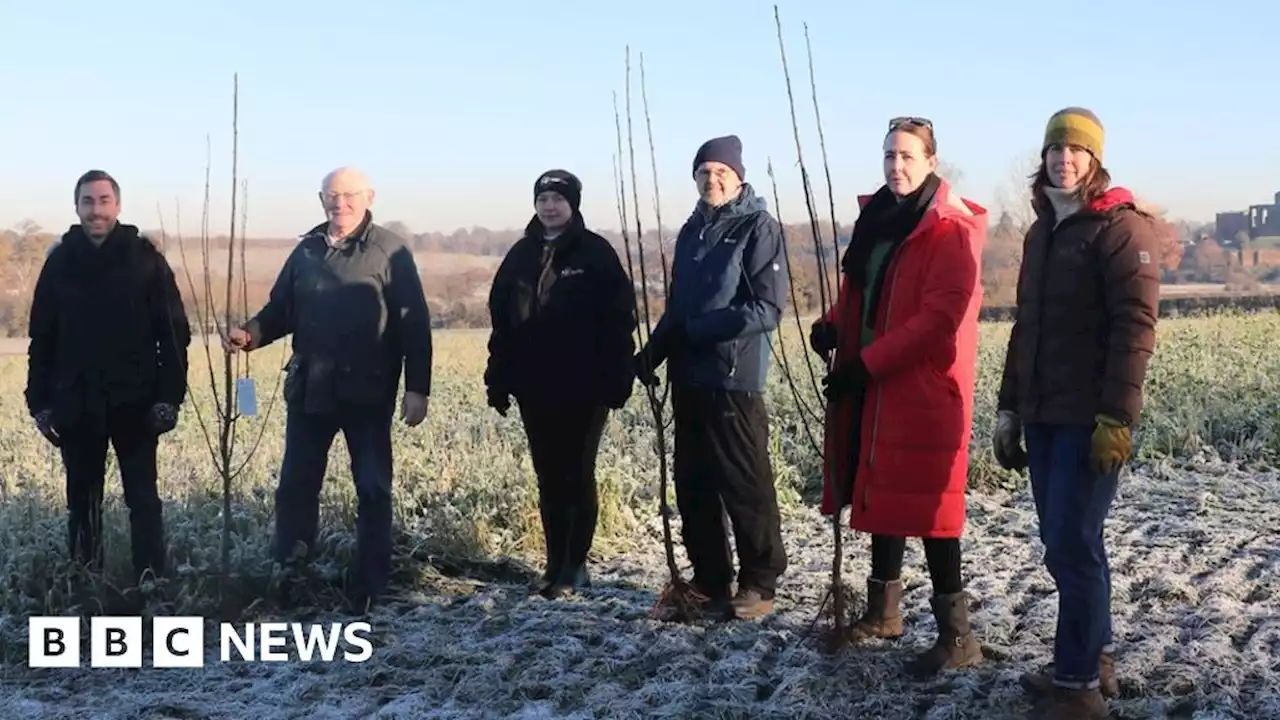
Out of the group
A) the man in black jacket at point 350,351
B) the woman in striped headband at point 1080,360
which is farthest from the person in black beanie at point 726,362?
the woman in striped headband at point 1080,360

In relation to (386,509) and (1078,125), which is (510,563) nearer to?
(386,509)

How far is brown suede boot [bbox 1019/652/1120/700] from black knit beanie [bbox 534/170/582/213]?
101 inches

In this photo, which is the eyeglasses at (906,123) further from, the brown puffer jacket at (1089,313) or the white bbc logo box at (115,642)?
the white bbc logo box at (115,642)

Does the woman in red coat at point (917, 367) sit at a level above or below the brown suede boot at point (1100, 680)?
above

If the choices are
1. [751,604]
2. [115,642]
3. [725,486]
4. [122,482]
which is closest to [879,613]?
[751,604]

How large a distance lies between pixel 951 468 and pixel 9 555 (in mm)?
3907

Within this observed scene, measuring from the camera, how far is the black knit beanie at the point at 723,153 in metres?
4.58

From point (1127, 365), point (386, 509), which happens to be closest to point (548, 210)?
point (386, 509)

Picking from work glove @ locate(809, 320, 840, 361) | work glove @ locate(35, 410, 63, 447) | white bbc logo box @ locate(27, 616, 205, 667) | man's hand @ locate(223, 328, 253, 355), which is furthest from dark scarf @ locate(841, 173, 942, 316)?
work glove @ locate(35, 410, 63, 447)

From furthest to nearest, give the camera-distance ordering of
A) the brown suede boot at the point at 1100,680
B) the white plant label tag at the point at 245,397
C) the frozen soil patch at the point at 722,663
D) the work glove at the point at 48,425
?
1. the work glove at the point at 48,425
2. the white plant label tag at the point at 245,397
3. the frozen soil patch at the point at 722,663
4. the brown suede boot at the point at 1100,680

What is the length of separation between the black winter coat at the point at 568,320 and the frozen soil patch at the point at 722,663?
91cm

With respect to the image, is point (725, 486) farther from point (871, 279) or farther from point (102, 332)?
point (102, 332)

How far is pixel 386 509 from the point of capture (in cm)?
516

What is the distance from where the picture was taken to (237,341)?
4.97 m
